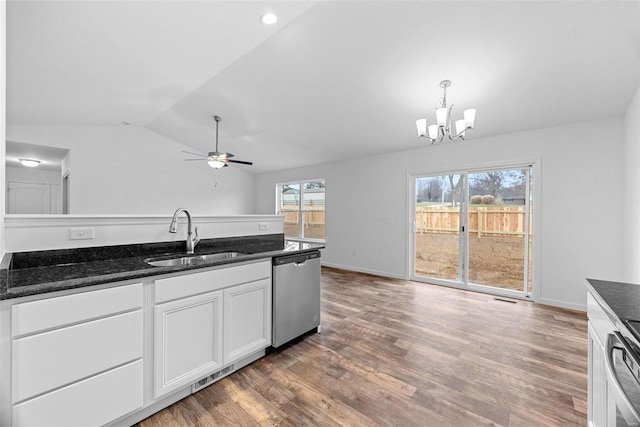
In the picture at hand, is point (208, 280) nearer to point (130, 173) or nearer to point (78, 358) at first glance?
point (78, 358)

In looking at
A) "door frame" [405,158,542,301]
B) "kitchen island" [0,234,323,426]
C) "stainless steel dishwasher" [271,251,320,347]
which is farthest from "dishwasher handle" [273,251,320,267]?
"door frame" [405,158,542,301]

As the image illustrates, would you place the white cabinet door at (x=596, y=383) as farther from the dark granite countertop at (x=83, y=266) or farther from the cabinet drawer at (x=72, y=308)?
the cabinet drawer at (x=72, y=308)

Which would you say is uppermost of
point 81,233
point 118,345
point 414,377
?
point 81,233

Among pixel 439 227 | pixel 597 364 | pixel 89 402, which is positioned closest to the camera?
pixel 597 364

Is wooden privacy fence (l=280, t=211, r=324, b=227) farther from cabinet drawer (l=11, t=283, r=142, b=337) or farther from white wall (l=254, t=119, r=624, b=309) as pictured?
cabinet drawer (l=11, t=283, r=142, b=337)

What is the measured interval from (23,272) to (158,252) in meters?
0.72

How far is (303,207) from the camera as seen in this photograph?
21.8ft

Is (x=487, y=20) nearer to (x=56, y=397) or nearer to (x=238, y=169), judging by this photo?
(x=56, y=397)

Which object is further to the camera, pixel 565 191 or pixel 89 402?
pixel 565 191

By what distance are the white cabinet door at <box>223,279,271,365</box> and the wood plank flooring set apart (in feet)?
0.60

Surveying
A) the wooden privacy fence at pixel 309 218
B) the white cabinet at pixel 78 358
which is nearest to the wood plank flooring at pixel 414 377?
the white cabinet at pixel 78 358

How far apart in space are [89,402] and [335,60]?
3242mm

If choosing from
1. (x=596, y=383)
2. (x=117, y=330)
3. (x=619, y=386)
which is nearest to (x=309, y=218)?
(x=117, y=330)

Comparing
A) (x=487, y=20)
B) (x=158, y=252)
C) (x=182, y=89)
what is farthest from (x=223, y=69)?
(x=487, y=20)
